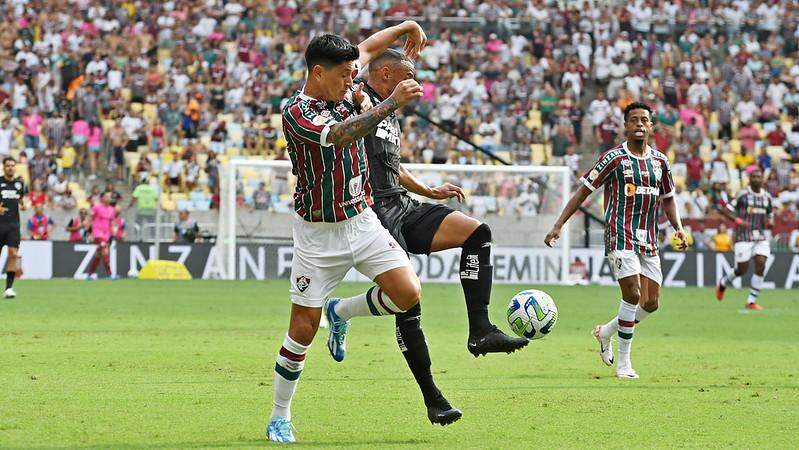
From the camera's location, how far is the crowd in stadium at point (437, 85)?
3256 centimetres

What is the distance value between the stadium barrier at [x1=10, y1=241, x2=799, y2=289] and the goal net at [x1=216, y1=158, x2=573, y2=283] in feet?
0.09

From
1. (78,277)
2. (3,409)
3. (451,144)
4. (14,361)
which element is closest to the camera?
(3,409)

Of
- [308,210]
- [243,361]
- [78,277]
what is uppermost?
[308,210]

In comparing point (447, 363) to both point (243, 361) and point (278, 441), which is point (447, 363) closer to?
point (243, 361)

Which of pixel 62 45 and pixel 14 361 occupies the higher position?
pixel 62 45

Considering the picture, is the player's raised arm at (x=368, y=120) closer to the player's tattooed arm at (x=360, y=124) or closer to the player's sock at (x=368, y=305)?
the player's tattooed arm at (x=360, y=124)

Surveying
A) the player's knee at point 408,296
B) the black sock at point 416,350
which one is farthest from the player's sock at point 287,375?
the black sock at point 416,350

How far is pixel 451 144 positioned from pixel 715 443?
26.0 meters

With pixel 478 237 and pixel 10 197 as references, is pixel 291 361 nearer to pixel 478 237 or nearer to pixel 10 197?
pixel 478 237

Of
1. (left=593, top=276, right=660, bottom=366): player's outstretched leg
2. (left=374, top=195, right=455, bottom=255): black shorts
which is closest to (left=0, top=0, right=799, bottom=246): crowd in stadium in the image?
(left=593, top=276, right=660, bottom=366): player's outstretched leg

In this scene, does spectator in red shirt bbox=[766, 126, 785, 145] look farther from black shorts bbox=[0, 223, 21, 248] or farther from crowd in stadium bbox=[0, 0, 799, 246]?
black shorts bbox=[0, 223, 21, 248]

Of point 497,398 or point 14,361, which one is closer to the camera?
point 497,398

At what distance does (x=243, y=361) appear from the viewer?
1184 centimetres

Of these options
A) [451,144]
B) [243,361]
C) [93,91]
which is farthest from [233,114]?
[243,361]
